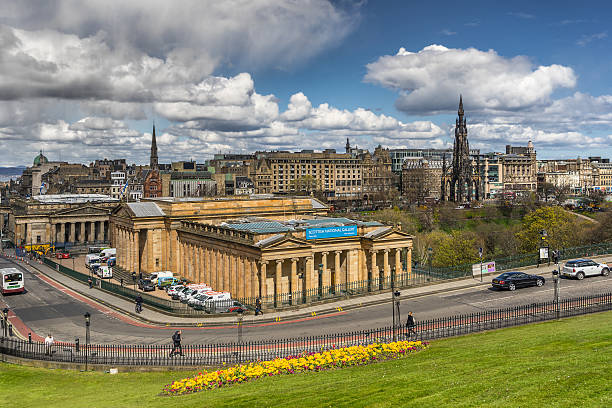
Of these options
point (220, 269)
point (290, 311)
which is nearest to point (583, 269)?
point (290, 311)

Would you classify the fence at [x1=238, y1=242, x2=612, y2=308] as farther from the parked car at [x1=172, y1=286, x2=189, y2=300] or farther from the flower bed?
the flower bed

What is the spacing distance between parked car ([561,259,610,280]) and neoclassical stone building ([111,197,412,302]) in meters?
18.3

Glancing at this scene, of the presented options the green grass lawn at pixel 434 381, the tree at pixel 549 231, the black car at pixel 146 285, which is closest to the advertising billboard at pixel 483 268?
the green grass lawn at pixel 434 381

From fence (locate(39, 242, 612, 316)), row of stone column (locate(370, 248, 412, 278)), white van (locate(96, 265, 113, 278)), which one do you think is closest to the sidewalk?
fence (locate(39, 242, 612, 316))

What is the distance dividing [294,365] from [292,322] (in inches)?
726

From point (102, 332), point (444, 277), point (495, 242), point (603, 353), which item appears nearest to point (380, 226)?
point (444, 277)

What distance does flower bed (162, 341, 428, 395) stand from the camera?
30.5 metres

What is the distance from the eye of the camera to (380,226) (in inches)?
2675

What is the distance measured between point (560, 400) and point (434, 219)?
442 feet

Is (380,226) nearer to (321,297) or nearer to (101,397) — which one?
(321,297)

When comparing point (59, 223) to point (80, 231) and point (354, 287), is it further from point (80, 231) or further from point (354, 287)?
point (354, 287)

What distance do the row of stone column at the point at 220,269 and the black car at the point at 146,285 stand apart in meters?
5.74

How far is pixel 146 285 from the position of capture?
72.8 m

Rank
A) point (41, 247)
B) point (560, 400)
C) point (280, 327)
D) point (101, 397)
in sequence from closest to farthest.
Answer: point (560, 400) → point (101, 397) → point (280, 327) → point (41, 247)
